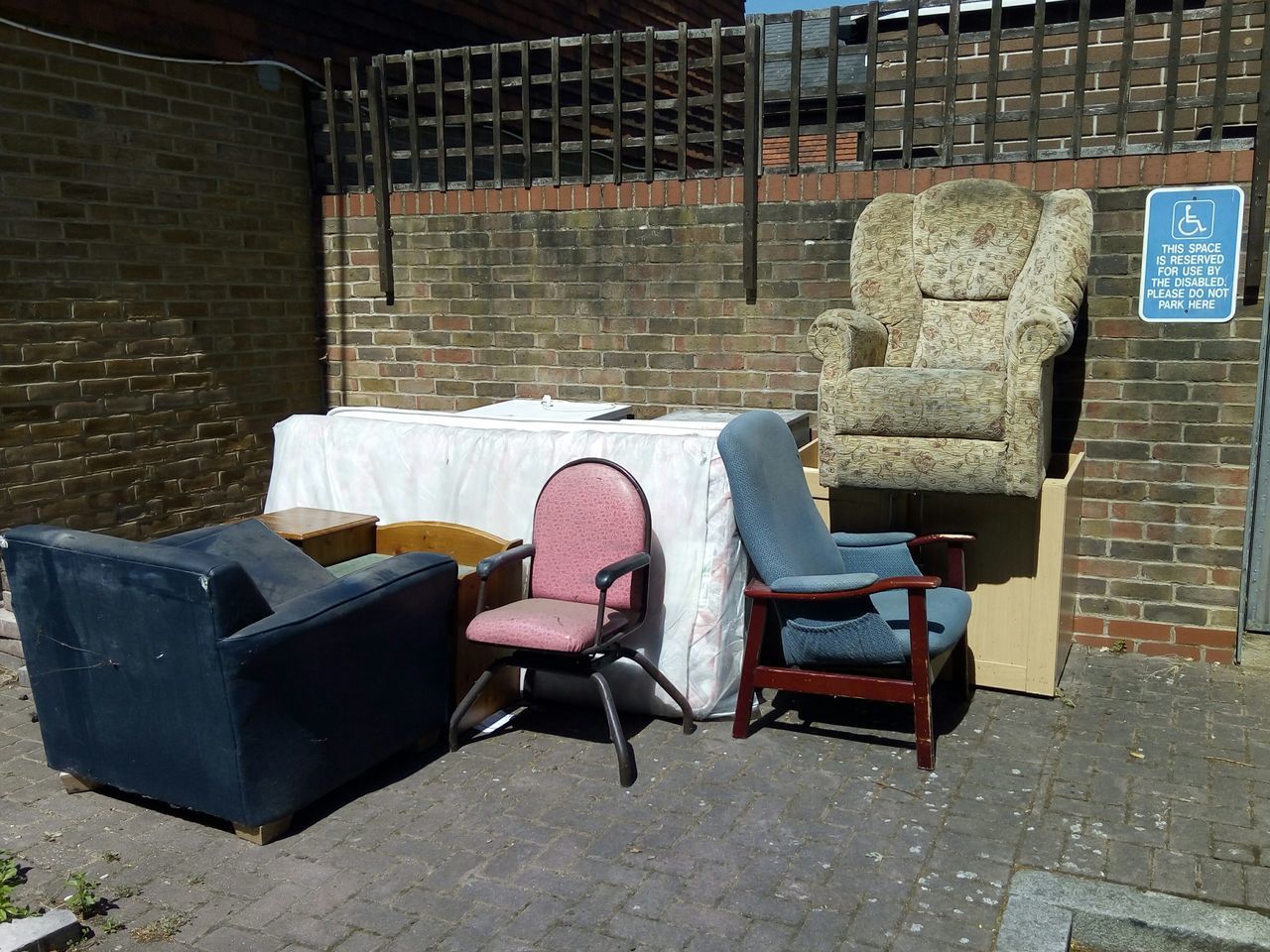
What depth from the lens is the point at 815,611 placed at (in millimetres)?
3994

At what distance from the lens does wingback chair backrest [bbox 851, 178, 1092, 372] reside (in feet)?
15.4

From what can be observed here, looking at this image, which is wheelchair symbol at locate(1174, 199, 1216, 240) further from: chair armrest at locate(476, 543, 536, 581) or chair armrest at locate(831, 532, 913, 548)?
chair armrest at locate(476, 543, 536, 581)

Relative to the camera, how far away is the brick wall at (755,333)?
16.3ft

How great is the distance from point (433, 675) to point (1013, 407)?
7.86 ft

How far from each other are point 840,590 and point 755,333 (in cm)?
232

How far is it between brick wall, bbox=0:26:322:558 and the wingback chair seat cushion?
2.85 meters

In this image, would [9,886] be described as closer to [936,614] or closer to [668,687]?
[668,687]

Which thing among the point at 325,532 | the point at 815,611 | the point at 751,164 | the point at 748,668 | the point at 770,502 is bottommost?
the point at 748,668

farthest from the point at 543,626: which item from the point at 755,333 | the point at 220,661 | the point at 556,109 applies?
the point at 556,109

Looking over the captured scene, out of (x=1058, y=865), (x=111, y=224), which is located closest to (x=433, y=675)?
(x=1058, y=865)

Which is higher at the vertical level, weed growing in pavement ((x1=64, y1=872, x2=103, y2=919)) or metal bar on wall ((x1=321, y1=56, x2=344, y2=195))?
metal bar on wall ((x1=321, y1=56, x2=344, y2=195))

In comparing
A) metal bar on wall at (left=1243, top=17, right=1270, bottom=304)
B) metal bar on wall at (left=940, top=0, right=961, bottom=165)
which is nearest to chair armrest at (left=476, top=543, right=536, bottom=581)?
metal bar on wall at (left=940, top=0, right=961, bottom=165)

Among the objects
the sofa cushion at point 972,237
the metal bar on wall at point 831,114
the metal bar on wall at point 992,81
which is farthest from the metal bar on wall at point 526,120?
the metal bar on wall at point 992,81

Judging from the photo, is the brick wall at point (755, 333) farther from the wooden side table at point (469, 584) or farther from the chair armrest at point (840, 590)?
the wooden side table at point (469, 584)
